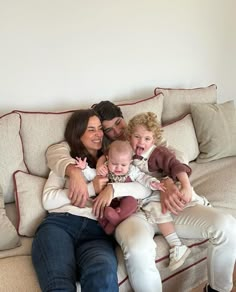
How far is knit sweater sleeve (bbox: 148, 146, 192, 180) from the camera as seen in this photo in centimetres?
176

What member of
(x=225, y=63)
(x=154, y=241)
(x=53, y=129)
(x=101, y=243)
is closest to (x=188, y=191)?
(x=154, y=241)

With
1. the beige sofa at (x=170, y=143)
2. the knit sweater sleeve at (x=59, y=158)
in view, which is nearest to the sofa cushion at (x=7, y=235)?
the beige sofa at (x=170, y=143)

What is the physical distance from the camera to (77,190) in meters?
1.69

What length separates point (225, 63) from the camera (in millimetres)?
3027

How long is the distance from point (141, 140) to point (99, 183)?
0.30m

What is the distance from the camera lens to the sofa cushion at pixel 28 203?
68.4 inches

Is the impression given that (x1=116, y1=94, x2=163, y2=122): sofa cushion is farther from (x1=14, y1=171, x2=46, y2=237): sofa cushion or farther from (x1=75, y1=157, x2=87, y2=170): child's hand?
(x1=14, y1=171, x2=46, y2=237): sofa cushion

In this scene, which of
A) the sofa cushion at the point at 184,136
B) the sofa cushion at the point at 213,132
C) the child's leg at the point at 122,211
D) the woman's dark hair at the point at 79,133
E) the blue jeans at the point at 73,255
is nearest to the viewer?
the blue jeans at the point at 73,255

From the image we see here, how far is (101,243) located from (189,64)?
5.78ft

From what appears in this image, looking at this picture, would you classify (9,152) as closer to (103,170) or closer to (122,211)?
(103,170)

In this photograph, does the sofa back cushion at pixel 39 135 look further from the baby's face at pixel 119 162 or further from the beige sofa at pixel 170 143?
the baby's face at pixel 119 162

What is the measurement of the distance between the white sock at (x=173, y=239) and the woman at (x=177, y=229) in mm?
45

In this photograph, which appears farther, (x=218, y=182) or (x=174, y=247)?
(x=218, y=182)

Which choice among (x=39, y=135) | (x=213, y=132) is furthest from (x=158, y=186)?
(x=213, y=132)
